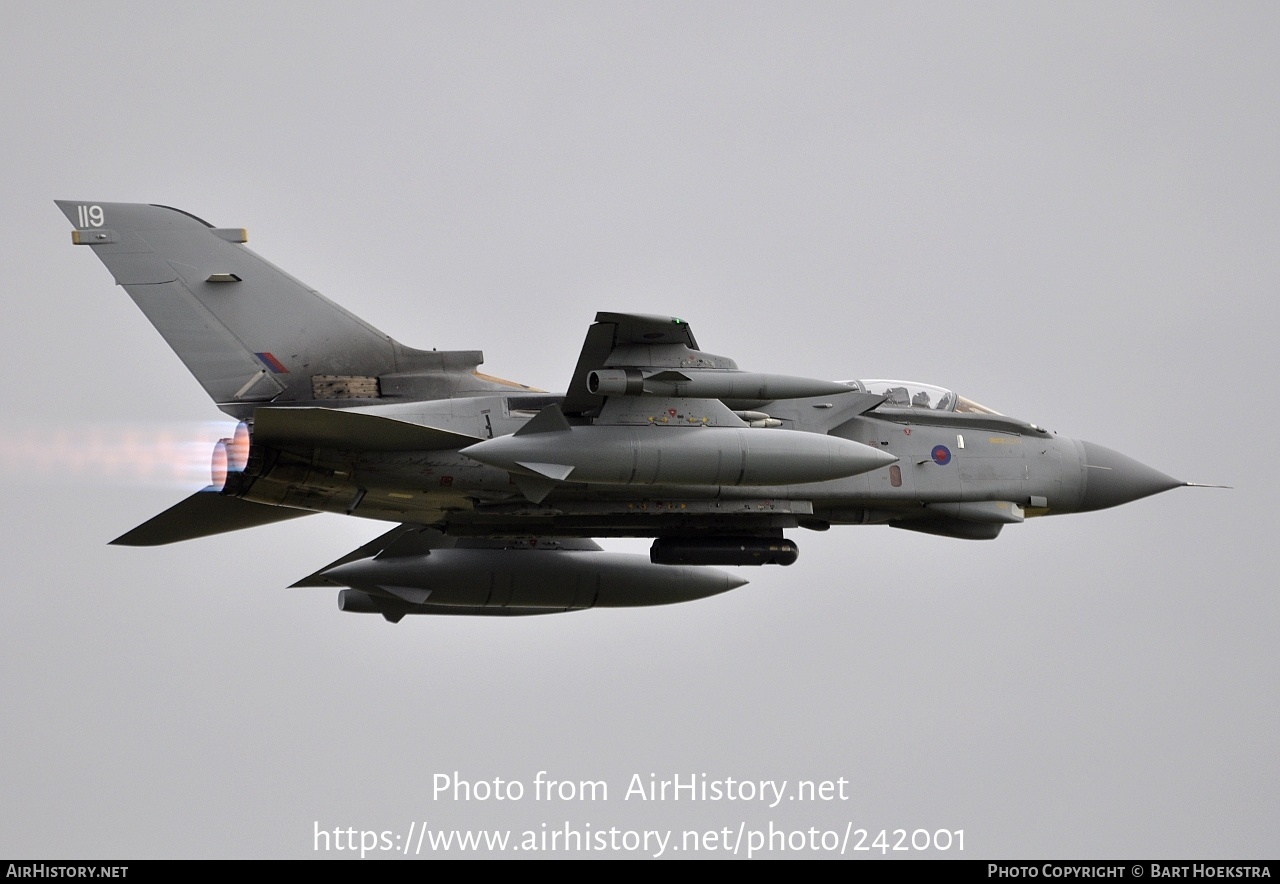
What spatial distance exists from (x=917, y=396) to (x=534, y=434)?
5537 millimetres

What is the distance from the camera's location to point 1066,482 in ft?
73.5

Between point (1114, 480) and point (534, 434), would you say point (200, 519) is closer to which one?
point (534, 434)

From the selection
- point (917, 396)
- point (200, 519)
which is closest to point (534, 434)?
point (200, 519)

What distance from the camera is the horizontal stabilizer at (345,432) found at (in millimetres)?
17453

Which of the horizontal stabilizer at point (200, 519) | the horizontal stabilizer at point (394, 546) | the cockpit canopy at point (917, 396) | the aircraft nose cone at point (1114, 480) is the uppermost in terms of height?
the cockpit canopy at point (917, 396)

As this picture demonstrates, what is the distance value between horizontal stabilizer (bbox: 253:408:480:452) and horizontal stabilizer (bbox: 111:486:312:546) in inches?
93.7

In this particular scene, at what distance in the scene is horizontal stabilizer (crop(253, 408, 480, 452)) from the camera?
17453 millimetres

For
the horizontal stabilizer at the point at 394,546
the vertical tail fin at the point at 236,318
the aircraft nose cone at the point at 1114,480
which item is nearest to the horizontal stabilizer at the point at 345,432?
the vertical tail fin at the point at 236,318

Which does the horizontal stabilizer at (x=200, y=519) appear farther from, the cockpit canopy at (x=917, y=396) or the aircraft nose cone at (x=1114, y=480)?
the aircraft nose cone at (x=1114, y=480)

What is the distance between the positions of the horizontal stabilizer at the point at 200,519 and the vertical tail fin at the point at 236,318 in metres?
1.88

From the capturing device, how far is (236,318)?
1898 cm

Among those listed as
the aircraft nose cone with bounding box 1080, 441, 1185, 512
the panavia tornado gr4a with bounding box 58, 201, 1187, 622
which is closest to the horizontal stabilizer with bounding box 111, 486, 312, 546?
the panavia tornado gr4a with bounding box 58, 201, 1187, 622

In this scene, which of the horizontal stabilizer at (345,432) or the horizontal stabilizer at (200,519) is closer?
the horizontal stabilizer at (345,432)

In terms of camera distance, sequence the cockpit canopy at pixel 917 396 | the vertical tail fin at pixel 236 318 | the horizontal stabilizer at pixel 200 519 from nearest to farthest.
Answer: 1. the vertical tail fin at pixel 236 318
2. the horizontal stabilizer at pixel 200 519
3. the cockpit canopy at pixel 917 396
